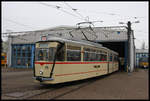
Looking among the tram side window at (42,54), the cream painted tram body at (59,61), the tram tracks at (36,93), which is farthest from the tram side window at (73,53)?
the tram tracks at (36,93)

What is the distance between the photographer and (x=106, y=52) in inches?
661

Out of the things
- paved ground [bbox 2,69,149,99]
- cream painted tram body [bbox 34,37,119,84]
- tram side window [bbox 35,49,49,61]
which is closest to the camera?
paved ground [bbox 2,69,149,99]

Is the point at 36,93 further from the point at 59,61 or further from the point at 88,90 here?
the point at 88,90

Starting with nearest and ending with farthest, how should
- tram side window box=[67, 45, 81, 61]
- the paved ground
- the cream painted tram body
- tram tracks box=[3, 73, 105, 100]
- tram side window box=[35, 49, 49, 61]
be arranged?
tram tracks box=[3, 73, 105, 100] < the paved ground < the cream painted tram body < tram side window box=[35, 49, 49, 61] < tram side window box=[67, 45, 81, 61]

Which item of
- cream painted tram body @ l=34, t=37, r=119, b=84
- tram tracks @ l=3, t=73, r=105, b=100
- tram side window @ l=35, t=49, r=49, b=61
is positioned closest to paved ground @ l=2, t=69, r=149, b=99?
tram tracks @ l=3, t=73, r=105, b=100

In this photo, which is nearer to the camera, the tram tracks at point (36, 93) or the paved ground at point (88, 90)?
the tram tracks at point (36, 93)

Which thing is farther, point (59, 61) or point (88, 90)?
point (59, 61)

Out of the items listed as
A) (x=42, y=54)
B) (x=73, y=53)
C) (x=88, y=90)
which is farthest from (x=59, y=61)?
(x=88, y=90)

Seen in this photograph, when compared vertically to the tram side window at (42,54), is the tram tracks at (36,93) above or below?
below

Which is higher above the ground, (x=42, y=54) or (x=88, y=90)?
(x=42, y=54)

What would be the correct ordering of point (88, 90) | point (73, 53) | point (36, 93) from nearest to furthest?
point (36, 93) < point (88, 90) < point (73, 53)

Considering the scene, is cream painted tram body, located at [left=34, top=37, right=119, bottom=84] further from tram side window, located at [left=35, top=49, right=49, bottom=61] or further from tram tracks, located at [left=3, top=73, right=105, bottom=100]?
tram tracks, located at [left=3, top=73, right=105, bottom=100]

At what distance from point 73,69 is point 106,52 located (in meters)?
6.79

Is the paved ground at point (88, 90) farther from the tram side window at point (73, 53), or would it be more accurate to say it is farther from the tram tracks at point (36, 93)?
the tram side window at point (73, 53)
